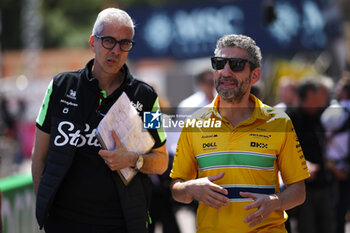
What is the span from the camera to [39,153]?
354cm

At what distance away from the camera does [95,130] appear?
3.40m

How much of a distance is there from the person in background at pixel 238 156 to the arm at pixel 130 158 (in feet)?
0.92

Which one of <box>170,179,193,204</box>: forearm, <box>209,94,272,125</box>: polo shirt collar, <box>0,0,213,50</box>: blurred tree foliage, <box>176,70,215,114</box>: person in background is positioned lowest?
<box>0,0,213,50</box>: blurred tree foliage

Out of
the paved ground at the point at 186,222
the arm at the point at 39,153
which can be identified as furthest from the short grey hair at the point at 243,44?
the paved ground at the point at 186,222

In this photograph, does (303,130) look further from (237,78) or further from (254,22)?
(254,22)

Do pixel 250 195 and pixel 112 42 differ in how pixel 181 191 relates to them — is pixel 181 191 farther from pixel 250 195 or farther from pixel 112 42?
pixel 112 42

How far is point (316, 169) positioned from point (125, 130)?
3.02 metres

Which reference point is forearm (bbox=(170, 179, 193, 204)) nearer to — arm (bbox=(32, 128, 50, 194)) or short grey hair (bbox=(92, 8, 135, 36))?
arm (bbox=(32, 128, 50, 194))

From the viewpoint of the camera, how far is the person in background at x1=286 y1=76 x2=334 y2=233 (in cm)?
589

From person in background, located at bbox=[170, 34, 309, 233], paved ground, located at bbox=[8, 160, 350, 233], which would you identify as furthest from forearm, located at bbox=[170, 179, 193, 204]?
paved ground, located at bbox=[8, 160, 350, 233]

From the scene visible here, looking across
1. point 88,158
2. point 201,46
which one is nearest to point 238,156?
point 88,158

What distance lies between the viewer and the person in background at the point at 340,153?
677 centimetres

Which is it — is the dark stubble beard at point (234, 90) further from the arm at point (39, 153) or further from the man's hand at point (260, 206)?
the arm at point (39, 153)

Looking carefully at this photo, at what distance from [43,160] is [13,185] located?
3011 millimetres
